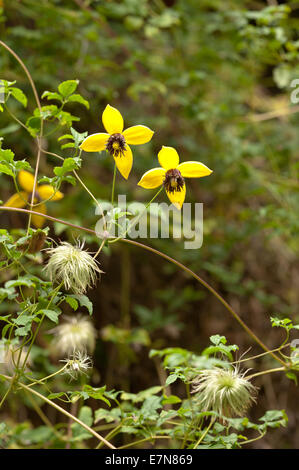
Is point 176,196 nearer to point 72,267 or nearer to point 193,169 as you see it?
point 193,169

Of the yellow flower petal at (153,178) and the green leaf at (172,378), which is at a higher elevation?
the yellow flower petal at (153,178)

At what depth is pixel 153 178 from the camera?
0.75m

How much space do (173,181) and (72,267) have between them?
0.73 ft

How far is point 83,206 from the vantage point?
5.04ft

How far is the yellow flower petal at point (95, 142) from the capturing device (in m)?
0.73

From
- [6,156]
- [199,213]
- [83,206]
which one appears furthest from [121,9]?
[6,156]

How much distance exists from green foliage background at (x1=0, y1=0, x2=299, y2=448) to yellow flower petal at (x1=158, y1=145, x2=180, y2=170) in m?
0.63

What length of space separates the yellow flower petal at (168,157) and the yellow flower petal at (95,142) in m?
0.10

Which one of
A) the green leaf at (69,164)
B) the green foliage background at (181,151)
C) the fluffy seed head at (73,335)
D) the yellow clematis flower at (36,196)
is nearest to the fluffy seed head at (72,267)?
the green leaf at (69,164)

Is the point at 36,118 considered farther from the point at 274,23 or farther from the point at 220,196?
the point at 220,196

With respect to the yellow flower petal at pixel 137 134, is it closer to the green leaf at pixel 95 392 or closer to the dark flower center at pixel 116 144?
the dark flower center at pixel 116 144

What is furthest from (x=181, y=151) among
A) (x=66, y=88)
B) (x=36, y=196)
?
(x=66, y=88)
